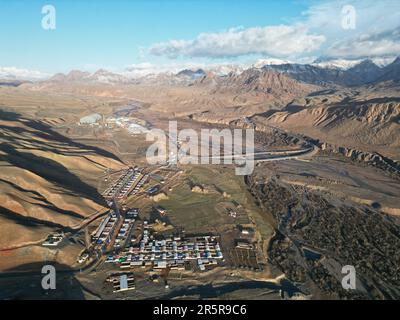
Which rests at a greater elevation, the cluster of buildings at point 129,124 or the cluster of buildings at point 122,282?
the cluster of buildings at point 129,124

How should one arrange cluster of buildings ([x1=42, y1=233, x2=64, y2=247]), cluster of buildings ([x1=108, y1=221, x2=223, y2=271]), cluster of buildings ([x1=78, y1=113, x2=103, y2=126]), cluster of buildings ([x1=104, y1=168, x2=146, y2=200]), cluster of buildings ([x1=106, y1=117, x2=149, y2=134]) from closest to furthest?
cluster of buildings ([x1=108, y1=221, x2=223, y2=271]) < cluster of buildings ([x1=42, y1=233, x2=64, y2=247]) < cluster of buildings ([x1=104, y1=168, x2=146, y2=200]) < cluster of buildings ([x1=106, y1=117, x2=149, y2=134]) < cluster of buildings ([x1=78, y1=113, x2=103, y2=126])

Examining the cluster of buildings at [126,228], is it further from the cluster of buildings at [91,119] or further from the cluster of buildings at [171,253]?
the cluster of buildings at [91,119]

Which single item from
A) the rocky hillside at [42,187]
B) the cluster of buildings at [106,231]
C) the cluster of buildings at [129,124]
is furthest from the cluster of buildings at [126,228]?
the cluster of buildings at [129,124]

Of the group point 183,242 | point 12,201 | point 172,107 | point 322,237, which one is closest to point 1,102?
point 172,107

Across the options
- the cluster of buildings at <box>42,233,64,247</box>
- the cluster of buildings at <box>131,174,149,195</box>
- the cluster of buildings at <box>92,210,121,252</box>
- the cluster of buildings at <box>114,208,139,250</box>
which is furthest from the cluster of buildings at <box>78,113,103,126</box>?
the cluster of buildings at <box>42,233,64,247</box>

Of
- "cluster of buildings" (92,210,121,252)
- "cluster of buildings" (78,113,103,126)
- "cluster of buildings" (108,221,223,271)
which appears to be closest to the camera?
"cluster of buildings" (108,221,223,271)

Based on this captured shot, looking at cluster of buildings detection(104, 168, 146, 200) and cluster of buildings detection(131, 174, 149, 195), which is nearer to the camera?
cluster of buildings detection(104, 168, 146, 200)

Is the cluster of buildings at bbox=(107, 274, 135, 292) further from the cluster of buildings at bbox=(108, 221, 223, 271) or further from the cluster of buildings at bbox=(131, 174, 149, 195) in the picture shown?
the cluster of buildings at bbox=(131, 174, 149, 195)

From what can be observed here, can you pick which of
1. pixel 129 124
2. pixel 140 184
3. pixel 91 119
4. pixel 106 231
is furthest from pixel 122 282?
pixel 91 119
